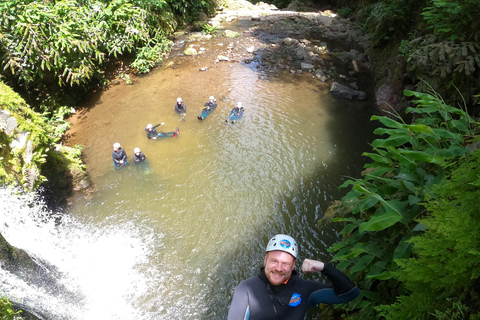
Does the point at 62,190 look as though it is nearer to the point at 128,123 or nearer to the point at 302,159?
the point at 128,123

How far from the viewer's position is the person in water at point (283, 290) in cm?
267

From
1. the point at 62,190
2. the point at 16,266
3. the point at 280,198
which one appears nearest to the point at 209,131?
the point at 280,198

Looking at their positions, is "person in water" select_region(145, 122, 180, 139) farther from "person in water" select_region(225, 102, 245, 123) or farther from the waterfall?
the waterfall

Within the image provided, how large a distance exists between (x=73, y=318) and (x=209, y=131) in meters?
6.05

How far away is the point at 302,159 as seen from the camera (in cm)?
805

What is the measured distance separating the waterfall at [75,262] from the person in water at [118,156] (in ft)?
6.05

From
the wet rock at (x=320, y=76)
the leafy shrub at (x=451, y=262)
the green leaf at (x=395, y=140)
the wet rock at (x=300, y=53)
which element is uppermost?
the leafy shrub at (x=451, y=262)

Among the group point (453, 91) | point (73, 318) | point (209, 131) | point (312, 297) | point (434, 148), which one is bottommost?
point (73, 318)

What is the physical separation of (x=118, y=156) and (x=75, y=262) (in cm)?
295

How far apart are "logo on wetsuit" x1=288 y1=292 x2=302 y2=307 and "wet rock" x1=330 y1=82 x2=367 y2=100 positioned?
370 inches

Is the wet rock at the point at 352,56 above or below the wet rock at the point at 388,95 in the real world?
above

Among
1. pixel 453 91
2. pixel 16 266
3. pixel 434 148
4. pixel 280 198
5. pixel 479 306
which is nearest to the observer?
pixel 479 306

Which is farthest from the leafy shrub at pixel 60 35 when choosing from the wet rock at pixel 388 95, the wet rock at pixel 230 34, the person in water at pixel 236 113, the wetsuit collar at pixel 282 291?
the wet rock at pixel 388 95

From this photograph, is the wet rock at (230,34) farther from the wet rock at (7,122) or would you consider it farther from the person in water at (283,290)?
the person in water at (283,290)
